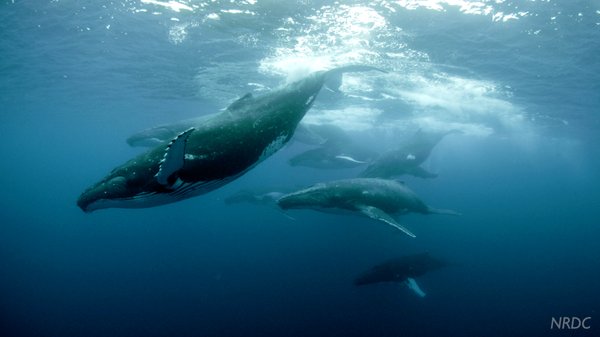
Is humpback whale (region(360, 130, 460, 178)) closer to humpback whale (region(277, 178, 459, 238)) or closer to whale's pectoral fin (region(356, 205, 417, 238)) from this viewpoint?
humpback whale (region(277, 178, 459, 238))

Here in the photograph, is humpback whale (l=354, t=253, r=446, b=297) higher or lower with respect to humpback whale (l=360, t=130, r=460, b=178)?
lower

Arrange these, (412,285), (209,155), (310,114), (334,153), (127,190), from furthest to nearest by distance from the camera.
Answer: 1. (310,114)
2. (334,153)
3. (412,285)
4. (127,190)
5. (209,155)

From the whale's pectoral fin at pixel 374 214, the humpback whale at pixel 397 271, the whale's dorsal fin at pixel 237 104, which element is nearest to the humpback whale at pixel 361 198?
the whale's pectoral fin at pixel 374 214

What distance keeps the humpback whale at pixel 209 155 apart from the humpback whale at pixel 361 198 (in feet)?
11.7

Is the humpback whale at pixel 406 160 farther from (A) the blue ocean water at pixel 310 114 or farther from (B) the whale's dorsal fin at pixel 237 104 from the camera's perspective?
(B) the whale's dorsal fin at pixel 237 104

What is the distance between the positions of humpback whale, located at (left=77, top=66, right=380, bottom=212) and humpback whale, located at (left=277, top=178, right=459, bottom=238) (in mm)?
3578

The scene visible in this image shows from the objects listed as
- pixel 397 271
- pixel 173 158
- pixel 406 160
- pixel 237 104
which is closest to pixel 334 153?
pixel 406 160

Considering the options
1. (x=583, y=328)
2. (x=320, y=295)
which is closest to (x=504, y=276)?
(x=583, y=328)

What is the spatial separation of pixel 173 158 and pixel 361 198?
609 cm

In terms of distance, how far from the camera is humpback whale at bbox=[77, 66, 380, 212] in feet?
8.96

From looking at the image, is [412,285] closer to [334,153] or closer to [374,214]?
[374,214]

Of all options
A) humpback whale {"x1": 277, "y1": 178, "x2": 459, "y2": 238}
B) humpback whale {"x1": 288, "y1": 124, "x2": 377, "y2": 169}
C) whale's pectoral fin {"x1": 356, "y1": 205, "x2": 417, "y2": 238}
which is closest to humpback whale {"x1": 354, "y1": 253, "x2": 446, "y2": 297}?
humpback whale {"x1": 277, "y1": 178, "x2": 459, "y2": 238}

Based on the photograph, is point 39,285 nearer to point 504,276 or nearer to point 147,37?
point 147,37

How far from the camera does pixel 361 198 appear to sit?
26.5 ft
